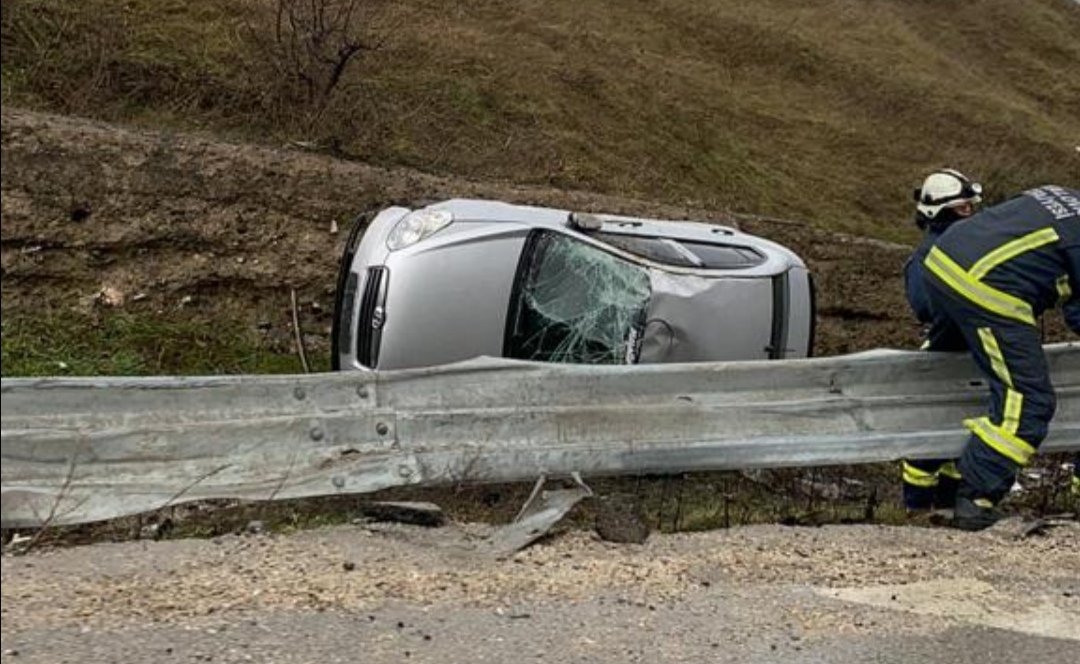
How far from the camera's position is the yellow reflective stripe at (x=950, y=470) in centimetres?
544

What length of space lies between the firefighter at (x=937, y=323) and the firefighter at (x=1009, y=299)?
0.95 ft

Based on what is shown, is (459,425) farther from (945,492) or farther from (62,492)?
(945,492)

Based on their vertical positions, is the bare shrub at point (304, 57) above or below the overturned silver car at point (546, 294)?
above

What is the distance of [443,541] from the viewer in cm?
466

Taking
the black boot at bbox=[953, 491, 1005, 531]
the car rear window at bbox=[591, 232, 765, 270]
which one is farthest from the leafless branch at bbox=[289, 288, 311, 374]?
the black boot at bbox=[953, 491, 1005, 531]

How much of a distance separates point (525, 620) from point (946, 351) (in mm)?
2764

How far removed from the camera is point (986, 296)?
493 centimetres

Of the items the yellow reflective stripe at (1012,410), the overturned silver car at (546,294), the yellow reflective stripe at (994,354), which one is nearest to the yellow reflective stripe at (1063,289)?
the yellow reflective stripe at (994,354)

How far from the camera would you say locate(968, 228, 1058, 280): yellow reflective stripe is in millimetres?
4863

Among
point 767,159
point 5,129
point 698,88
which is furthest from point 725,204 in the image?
point 5,129

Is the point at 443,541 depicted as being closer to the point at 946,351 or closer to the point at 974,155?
the point at 946,351

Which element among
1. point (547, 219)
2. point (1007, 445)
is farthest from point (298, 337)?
point (1007, 445)

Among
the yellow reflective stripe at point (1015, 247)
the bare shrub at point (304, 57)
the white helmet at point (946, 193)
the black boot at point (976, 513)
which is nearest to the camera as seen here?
the yellow reflective stripe at point (1015, 247)

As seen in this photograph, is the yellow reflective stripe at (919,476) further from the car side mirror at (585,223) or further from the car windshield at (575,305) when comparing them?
the car side mirror at (585,223)
